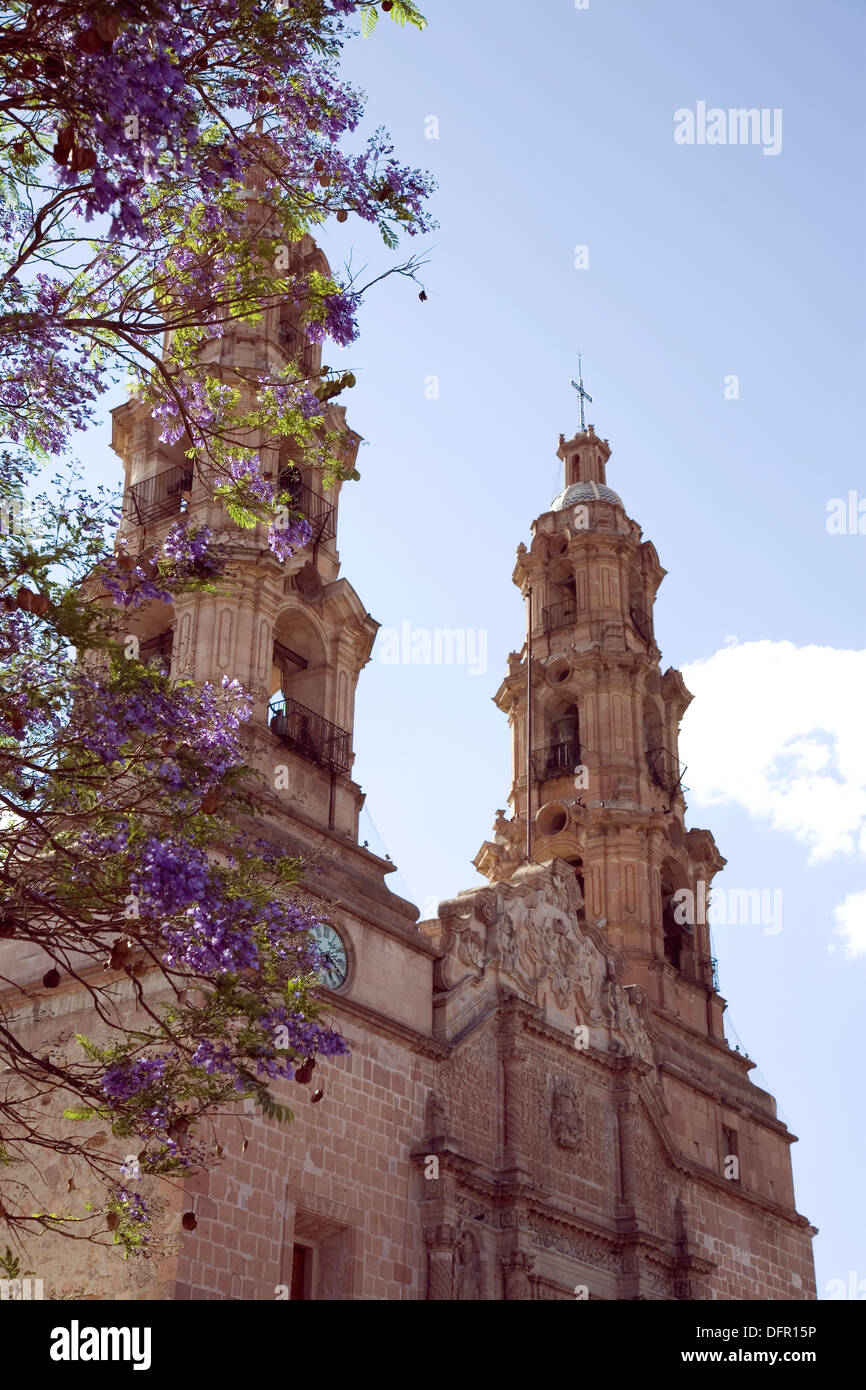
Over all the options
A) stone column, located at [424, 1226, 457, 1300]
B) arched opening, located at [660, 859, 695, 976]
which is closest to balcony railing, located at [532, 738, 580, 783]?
arched opening, located at [660, 859, 695, 976]

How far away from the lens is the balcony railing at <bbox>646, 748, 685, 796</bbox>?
38.3 metres

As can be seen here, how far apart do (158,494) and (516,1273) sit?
14491 millimetres

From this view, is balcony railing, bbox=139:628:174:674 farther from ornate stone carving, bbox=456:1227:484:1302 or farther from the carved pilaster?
ornate stone carving, bbox=456:1227:484:1302

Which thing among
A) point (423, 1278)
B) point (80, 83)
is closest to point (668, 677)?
point (423, 1278)

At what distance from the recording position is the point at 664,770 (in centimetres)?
3875

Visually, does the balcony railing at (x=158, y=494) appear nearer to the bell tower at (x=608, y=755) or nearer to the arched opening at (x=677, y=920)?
the bell tower at (x=608, y=755)

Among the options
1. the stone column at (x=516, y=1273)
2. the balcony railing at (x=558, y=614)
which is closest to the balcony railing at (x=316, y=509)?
the balcony railing at (x=558, y=614)

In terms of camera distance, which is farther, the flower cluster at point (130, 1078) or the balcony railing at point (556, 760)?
the balcony railing at point (556, 760)

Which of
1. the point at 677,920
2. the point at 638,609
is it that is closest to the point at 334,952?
the point at 677,920

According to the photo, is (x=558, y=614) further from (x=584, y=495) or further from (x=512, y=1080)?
(x=512, y=1080)

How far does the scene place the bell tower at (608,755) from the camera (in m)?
35.8
